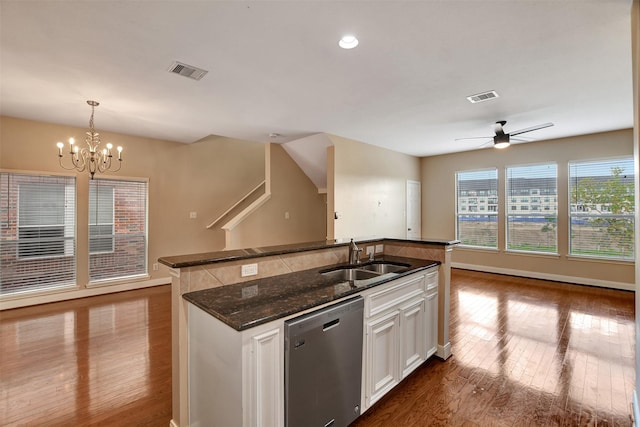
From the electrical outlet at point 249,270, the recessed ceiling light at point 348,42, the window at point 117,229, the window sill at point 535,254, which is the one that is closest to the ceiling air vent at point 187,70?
the recessed ceiling light at point 348,42

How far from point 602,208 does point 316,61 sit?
18.7ft

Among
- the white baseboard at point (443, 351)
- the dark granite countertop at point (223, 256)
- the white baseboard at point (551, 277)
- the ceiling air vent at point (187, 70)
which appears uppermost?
the ceiling air vent at point (187, 70)

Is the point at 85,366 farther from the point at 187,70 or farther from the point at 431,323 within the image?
the point at 431,323

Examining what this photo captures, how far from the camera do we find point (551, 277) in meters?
5.62

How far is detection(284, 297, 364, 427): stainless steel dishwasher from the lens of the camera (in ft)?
4.92

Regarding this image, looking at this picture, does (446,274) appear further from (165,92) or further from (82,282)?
(82,282)

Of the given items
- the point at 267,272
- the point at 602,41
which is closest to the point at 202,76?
the point at 267,272

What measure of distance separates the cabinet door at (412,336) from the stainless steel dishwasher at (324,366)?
546 mm

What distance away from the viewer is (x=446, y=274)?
2.79 m

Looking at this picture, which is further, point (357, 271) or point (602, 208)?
point (602, 208)

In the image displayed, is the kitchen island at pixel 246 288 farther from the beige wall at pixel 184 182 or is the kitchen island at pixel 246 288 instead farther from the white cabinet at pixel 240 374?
the beige wall at pixel 184 182

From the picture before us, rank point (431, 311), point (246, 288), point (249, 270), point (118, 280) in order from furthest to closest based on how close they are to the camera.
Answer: point (118, 280) < point (431, 311) < point (249, 270) < point (246, 288)

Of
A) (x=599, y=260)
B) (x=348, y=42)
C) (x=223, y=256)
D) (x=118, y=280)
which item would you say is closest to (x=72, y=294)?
(x=118, y=280)

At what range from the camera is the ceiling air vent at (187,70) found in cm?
263
